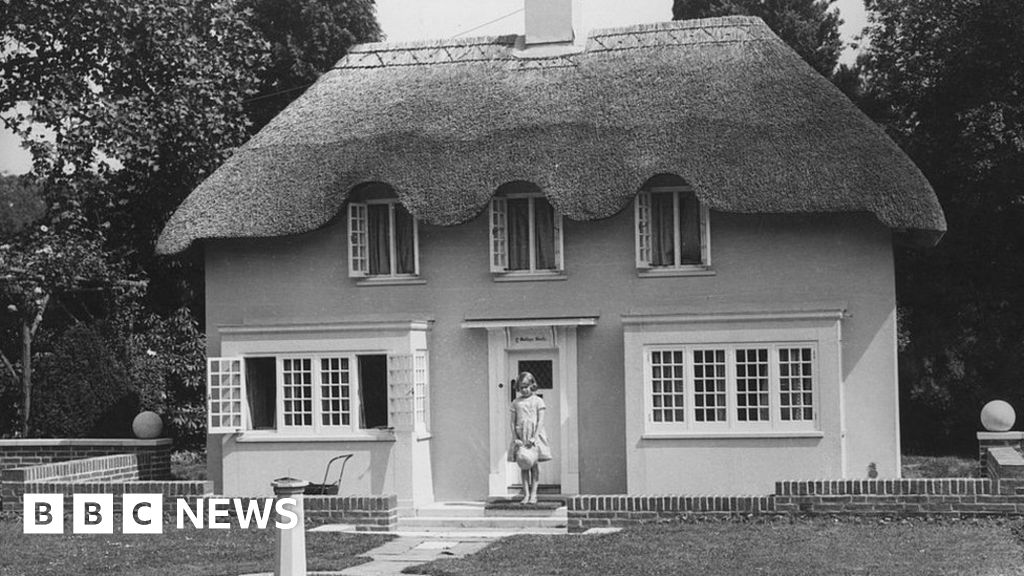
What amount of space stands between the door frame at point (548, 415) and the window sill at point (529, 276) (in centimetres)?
76

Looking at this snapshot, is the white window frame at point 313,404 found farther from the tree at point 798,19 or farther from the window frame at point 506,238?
the tree at point 798,19

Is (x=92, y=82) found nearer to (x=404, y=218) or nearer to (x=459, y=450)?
(x=404, y=218)

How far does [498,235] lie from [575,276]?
1.34m

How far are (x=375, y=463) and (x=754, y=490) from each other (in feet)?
18.3

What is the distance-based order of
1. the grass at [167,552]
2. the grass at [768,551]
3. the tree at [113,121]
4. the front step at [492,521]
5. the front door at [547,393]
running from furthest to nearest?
1. the tree at [113,121]
2. the front door at [547,393]
3. the front step at [492,521]
4. the grass at [167,552]
5. the grass at [768,551]

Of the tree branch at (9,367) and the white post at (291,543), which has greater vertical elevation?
the tree branch at (9,367)

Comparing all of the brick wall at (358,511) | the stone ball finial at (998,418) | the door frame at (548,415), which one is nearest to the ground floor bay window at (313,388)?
the door frame at (548,415)

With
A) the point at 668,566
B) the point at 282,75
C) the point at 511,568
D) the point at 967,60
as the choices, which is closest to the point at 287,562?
the point at 511,568

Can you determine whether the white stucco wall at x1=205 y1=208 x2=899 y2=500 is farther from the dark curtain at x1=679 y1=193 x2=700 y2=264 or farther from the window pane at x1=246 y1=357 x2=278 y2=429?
the window pane at x1=246 y1=357 x2=278 y2=429

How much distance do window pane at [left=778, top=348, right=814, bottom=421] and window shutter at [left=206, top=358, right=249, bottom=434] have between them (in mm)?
8085

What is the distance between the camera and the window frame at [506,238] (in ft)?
72.9

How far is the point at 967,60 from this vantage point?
3148cm

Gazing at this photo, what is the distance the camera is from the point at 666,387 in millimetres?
21078

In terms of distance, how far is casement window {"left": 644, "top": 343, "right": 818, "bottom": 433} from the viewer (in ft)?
67.7
